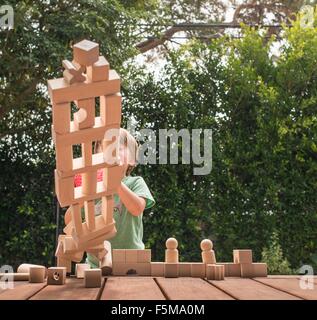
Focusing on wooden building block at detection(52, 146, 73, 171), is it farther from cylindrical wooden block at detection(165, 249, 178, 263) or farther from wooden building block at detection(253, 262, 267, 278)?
wooden building block at detection(253, 262, 267, 278)

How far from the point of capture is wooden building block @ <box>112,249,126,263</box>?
1.72m

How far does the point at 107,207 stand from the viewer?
1.42m

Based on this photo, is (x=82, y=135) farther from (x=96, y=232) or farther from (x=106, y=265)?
(x=106, y=265)

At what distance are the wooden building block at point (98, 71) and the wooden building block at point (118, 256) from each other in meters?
0.75

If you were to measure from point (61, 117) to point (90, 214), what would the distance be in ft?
1.17

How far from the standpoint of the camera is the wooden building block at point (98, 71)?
115 cm

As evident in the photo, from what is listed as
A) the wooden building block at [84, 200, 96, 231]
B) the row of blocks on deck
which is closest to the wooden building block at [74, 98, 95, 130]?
the wooden building block at [84, 200, 96, 231]

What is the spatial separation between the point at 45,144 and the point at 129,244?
9.49 feet

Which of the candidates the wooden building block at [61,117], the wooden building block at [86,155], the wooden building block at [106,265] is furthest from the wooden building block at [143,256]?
the wooden building block at [61,117]

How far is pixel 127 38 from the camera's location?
5133mm

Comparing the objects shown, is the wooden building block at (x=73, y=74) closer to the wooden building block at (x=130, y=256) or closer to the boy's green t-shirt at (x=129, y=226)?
the wooden building block at (x=130, y=256)

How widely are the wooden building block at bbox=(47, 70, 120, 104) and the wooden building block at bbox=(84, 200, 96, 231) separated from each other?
0.33 meters

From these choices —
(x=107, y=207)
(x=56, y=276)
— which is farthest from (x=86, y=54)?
(x=56, y=276)

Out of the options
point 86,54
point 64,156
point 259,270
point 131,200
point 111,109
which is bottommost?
point 259,270
